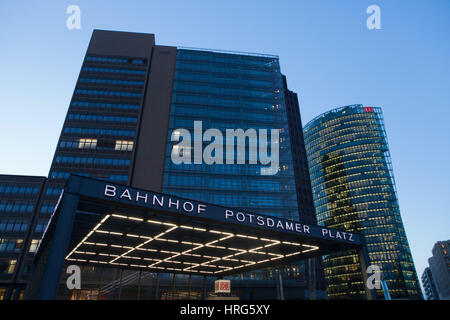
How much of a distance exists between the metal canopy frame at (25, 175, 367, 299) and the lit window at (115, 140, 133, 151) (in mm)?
57152

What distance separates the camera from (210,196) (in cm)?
7262

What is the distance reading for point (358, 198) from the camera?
164 meters

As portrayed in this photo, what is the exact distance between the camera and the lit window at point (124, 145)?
90.7 meters

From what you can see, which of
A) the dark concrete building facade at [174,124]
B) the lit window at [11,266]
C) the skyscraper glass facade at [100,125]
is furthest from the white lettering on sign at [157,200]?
the lit window at [11,266]

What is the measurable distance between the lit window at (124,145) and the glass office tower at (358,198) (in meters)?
123

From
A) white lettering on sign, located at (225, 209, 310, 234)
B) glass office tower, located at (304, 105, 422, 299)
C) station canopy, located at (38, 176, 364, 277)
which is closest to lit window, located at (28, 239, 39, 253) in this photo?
station canopy, located at (38, 176, 364, 277)

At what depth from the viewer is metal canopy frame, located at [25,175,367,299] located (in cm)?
1503

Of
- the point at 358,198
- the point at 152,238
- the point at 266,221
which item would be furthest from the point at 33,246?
the point at 358,198

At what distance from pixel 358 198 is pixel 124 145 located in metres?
134

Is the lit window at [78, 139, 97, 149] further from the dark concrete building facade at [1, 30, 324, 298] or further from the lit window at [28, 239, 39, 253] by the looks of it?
the lit window at [28, 239, 39, 253]
